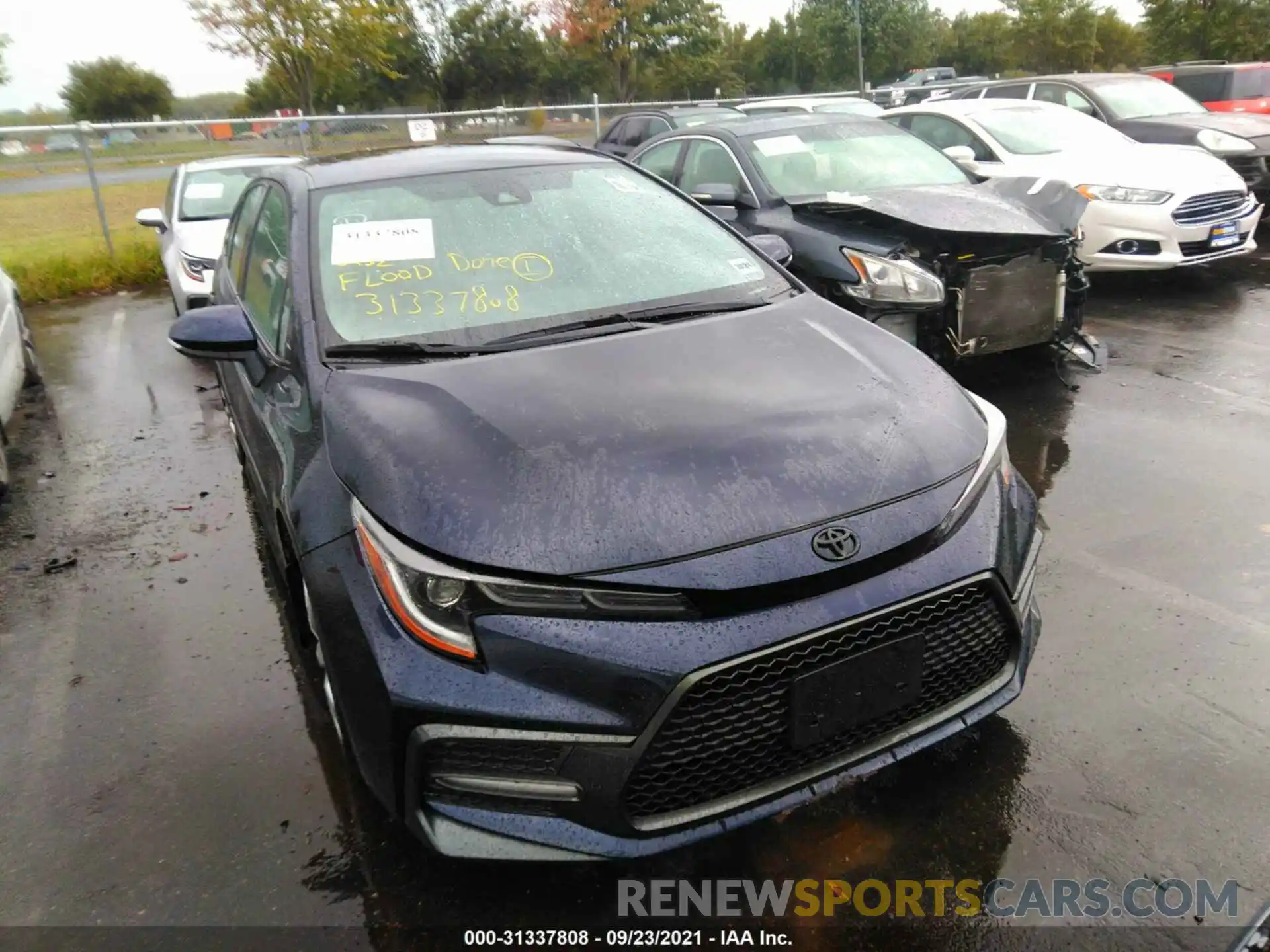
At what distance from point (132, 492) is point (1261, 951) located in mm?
5136

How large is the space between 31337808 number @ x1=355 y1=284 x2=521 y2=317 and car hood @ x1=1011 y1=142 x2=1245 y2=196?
5784 millimetres

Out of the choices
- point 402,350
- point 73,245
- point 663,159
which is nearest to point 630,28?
point 73,245

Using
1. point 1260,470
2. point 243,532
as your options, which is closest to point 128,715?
point 243,532

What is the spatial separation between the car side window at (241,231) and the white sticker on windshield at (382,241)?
1.03m

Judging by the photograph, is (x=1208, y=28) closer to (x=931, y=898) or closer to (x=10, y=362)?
(x=10, y=362)

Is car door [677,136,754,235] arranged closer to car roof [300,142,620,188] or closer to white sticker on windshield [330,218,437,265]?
car roof [300,142,620,188]

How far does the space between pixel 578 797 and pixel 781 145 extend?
210 inches

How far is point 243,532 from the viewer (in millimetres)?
4344

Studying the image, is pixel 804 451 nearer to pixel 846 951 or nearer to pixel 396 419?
pixel 396 419

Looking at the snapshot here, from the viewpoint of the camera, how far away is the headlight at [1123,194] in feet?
22.5

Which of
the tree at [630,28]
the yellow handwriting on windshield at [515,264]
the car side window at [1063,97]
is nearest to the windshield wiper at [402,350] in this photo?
the yellow handwriting on windshield at [515,264]

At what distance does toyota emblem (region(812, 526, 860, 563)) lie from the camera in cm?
189

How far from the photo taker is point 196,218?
8.25m

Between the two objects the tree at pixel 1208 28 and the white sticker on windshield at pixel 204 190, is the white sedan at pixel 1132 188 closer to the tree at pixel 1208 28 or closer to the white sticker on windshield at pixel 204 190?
the white sticker on windshield at pixel 204 190
